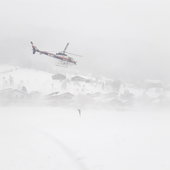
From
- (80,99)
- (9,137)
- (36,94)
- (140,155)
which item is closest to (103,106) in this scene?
(80,99)

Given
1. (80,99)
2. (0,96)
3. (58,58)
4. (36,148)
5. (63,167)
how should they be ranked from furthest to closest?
(80,99), (0,96), (36,148), (63,167), (58,58)

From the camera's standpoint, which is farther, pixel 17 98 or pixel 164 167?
pixel 17 98

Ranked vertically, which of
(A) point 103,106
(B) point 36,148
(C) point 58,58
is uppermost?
(C) point 58,58

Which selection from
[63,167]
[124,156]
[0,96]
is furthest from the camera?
[0,96]

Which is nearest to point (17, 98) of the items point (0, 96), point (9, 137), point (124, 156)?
point (0, 96)

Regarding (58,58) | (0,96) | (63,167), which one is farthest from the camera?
(0,96)

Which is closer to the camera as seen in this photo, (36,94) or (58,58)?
(58,58)

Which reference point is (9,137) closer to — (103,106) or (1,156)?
(1,156)

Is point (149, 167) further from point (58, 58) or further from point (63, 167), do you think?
point (58, 58)

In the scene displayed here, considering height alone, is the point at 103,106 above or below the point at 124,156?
below
